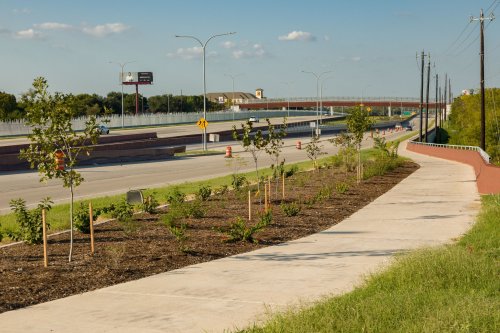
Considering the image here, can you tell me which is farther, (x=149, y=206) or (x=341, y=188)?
(x=341, y=188)

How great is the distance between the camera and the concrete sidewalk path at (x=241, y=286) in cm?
910

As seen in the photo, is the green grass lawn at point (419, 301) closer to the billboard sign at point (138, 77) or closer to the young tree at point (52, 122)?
the young tree at point (52, 122)

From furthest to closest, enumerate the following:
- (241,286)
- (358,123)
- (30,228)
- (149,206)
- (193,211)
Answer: (358,123), (149,206), (193,211), (30,228), (241,286)

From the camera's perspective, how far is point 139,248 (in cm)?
1454

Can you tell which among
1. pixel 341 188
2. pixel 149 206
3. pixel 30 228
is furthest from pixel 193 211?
pixel 341 188

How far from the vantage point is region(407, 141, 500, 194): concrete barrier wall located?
26.3 m

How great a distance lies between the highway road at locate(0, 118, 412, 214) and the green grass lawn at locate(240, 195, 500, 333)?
44.7 ft

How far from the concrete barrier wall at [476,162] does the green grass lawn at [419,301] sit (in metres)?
14.6

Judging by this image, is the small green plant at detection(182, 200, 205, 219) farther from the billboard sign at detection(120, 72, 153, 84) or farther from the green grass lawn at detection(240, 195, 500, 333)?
the billboard sign at detection(120, 72, 153, 84)

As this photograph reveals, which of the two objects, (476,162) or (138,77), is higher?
(138,77)

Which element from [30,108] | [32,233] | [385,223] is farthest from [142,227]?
[385,223]

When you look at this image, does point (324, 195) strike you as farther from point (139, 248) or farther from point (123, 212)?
point (139, 248)

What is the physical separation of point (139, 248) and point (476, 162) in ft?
92.1

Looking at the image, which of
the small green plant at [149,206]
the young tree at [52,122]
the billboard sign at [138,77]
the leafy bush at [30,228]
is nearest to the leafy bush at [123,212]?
the small green plant at [149,206]
